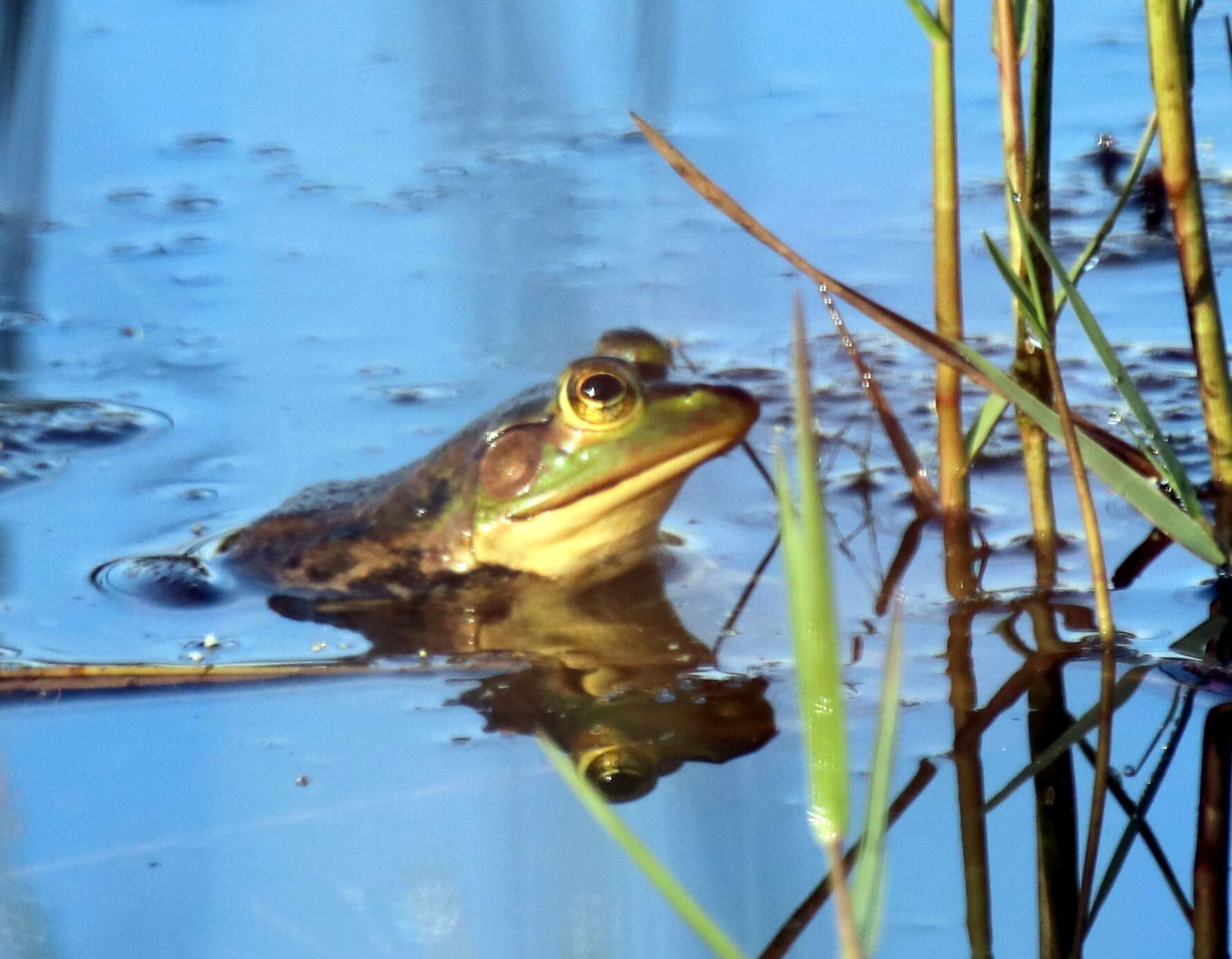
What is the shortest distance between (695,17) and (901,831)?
320 cm

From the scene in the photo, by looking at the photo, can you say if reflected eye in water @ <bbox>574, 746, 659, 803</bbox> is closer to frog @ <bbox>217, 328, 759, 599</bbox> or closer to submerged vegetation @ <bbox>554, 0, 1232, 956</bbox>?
submerged vegetation @ <bbox>554, 0, 1232, 956</bbox>

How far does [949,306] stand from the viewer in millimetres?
2568

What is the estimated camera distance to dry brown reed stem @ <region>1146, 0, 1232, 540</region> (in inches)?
90.5

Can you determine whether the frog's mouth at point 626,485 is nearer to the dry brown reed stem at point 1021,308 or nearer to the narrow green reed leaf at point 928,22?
the dry brown reed stem at point 1021,308

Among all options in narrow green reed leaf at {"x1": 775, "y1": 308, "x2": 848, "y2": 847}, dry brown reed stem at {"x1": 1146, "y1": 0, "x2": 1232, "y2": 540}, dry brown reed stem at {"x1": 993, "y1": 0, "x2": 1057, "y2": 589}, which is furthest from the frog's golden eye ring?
Answer: narrow green reed leaf at {"x1": 775, "y1": 308, "x2": 848, "y2": 847}

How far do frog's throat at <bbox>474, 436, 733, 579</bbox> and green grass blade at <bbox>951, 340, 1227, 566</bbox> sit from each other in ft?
2.67

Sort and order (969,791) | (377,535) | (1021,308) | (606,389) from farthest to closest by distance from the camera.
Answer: (377,535) → (606,389) → (1021,308) → (969,791)

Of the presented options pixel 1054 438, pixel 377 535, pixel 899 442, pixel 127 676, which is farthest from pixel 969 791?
pixel 377 535

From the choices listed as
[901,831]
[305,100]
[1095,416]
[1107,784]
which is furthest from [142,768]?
[305,100]

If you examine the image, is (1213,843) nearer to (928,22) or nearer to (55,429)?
(928,22)

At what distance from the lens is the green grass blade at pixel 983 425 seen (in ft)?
8.64

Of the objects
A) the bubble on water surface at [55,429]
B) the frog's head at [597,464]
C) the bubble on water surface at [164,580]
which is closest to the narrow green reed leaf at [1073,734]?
the frog's head at [597,464]

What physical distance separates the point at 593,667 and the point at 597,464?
48cm

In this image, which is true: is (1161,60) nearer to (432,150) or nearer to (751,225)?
(751,225)
